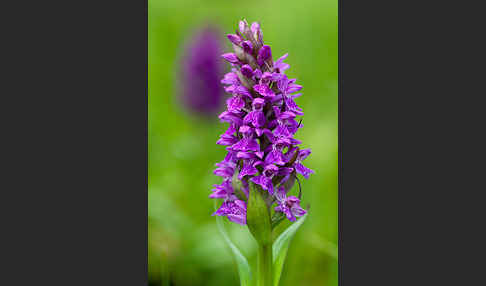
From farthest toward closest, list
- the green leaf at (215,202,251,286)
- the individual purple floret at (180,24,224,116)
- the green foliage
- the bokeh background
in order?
1. the individual purple floret at (180,24,224,116)
2. the bokeh background
3. the green leaf at (215,202,251,286)
4. the green foliage

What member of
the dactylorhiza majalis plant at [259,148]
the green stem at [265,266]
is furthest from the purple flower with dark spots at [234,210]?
the green stem at [265,266]


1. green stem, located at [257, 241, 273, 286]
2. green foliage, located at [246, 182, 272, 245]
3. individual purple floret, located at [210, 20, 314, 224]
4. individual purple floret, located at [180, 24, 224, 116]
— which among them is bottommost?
green stem, located at [257, 241, 273, 286]

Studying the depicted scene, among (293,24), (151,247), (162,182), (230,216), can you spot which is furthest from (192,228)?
(293,24)

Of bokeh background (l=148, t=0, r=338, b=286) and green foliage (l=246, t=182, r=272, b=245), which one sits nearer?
green foliage (l=246, t=182, r=272, b=245)

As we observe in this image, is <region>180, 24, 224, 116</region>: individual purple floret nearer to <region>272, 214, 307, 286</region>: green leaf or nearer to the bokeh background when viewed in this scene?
the bokeh background

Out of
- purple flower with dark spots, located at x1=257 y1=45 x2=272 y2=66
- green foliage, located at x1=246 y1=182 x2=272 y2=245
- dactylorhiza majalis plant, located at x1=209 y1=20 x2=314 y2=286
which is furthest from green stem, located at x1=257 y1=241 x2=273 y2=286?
purple flower with dark spots, located at x1=257 y1=45 x2=272 y2=66

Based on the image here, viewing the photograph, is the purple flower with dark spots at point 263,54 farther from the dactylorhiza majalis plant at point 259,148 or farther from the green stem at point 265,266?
the green stem at point 265,266

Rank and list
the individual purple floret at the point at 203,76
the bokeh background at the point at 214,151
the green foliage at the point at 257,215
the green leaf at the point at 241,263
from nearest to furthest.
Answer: the green foliage at the point at 257,215
the green leaf at the point at 241,263
the bokeh background at the point at 214,151
the individual purple floret at the point at 203,76
